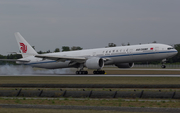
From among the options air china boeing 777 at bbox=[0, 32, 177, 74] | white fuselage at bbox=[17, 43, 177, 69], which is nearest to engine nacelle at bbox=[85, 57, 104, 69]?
air china boeing 777 at bbox=[0, 32, 177, 74]

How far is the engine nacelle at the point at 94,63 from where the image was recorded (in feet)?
148

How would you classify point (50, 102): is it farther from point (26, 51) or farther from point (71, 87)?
point (26, 51)

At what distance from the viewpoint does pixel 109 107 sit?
1327 centimetres

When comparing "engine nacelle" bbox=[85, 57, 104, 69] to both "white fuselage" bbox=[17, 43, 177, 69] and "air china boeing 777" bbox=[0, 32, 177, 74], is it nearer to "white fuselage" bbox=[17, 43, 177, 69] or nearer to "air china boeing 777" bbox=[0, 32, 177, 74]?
"air china boeing 777" bbox=[0, 32, 177, 74]

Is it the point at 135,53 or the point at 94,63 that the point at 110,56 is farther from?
the point at 135,53

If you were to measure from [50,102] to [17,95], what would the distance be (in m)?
3.75

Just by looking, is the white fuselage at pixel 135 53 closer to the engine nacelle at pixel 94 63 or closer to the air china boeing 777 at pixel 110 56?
the air china boeing 777 at pixel 110 56

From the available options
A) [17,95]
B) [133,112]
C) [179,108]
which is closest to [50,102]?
[17,95]

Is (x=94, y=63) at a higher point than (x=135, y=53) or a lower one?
lower

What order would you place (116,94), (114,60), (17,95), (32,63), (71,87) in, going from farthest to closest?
(32,63) → (114,60) → (71,87) → (17,95) → (116,94)

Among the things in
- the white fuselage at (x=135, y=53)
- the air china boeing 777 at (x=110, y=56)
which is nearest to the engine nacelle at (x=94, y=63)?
the air china boeing 777 at (x=110, y=56)

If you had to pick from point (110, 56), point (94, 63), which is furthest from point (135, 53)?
point (94, 63)

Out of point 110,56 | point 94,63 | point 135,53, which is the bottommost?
point 94,63

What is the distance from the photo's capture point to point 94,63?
4512 cm
